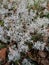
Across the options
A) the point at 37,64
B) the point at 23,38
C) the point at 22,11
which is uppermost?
the point at 22,11

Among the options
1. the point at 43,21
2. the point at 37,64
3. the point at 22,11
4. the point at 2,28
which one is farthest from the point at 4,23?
the point at 37,64

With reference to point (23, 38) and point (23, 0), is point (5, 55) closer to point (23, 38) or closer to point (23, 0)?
point (23, 38)

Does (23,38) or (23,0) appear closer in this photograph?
(23,38)

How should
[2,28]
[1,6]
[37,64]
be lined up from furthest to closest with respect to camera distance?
[1,6] → [2,28] → [37,64]

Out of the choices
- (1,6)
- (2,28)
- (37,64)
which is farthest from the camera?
(1,6)

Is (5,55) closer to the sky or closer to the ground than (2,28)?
closer to the ground

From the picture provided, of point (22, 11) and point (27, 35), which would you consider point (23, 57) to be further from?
point (22, 11)
